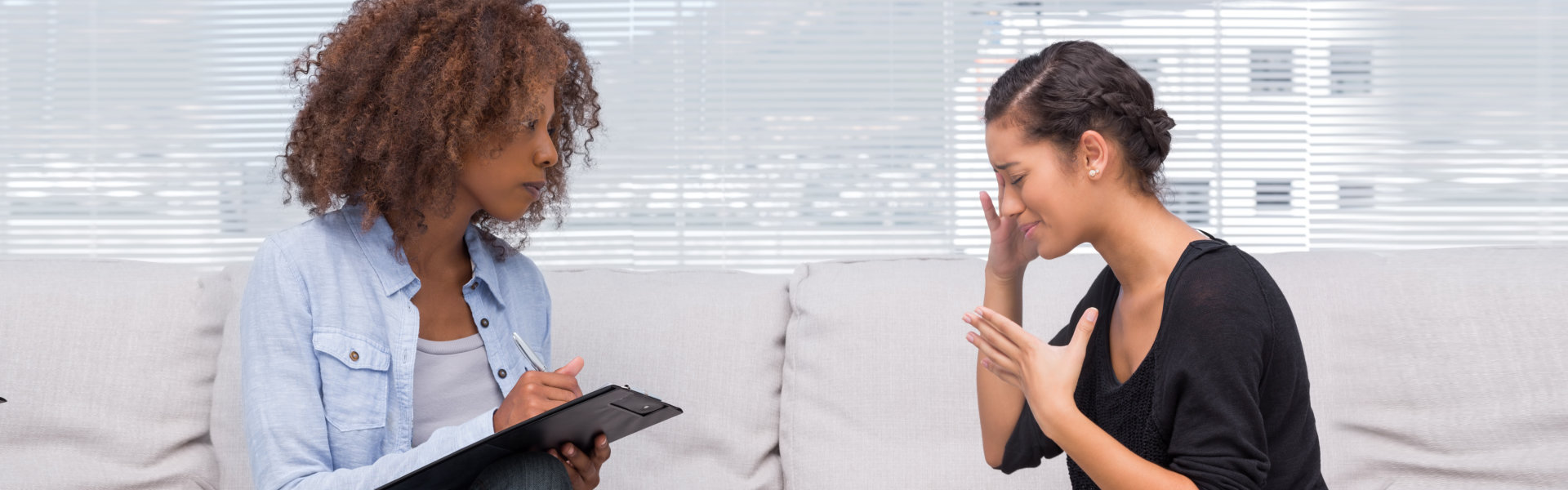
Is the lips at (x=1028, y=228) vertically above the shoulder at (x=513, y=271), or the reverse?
the lips at (x=1028, y=228)

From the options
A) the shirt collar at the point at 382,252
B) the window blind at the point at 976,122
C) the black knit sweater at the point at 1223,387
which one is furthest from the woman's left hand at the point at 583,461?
the window blind at the point at 976,122

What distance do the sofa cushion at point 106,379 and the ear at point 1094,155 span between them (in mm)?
1519

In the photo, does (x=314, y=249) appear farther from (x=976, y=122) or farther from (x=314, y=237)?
(x=976, y=122)

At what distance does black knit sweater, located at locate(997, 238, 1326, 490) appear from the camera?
39.5 inches

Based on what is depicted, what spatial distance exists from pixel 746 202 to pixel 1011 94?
1.30 meters

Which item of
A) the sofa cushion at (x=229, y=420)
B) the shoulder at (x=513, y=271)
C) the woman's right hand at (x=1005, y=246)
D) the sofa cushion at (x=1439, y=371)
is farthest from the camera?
the sofa cushion at (x=229, y=420)

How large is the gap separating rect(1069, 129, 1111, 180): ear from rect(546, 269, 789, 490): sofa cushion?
837mm

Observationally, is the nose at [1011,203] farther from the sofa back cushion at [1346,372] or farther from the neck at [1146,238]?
the sofa back cushion at [1346,372]

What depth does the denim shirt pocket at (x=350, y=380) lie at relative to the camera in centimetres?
122

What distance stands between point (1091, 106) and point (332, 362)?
0.92 metres

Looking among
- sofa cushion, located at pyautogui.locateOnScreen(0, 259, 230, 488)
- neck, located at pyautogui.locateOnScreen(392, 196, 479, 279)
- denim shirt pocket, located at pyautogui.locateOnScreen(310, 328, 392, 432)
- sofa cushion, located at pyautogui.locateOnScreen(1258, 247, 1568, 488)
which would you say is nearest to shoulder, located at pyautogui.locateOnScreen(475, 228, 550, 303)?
neck, located at pyautogui.locateOnScreen(392, 196, 479, 279)

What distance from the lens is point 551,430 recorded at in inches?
45.2

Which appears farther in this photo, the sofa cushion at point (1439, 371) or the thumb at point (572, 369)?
the sofa cushion at point (1439, 371)

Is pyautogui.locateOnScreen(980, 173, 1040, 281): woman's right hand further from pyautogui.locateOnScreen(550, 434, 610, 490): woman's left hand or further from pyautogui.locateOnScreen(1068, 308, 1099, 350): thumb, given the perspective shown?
pyautogui.locateOnScreen(550, 434, 610, 490): woman's left hand
